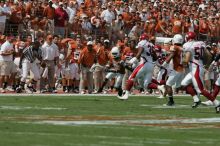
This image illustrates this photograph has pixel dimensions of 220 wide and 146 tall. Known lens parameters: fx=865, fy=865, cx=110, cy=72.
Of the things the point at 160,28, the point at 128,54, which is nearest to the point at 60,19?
the point at 128,54

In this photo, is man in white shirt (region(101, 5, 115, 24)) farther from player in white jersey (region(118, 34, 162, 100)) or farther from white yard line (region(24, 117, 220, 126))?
white yard line (region(24, 117, 220, 126))

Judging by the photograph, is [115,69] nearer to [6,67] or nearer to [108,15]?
[6,67]

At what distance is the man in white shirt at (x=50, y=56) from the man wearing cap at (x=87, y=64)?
0.82 metres

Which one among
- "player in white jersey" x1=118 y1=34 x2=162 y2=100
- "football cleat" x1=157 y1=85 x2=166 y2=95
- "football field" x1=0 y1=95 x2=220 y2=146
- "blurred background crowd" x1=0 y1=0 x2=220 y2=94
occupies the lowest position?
"football field" x1=0 y1=95 x2=220 y2=146

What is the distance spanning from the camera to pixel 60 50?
91.9ft

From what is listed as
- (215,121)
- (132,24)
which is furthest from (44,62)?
(215,121)

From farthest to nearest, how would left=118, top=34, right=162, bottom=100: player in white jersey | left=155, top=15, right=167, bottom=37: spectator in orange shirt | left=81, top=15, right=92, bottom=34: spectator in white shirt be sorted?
left=155, top=15, right=167, bottom=37: spectator in orange shirt, left=81, top=15, right=92, bottom=34: spectator in white shirt, left=118, top=34, right=162, bottom=100: player in white jersey

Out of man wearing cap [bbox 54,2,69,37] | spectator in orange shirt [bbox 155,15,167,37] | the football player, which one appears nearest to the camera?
the football player

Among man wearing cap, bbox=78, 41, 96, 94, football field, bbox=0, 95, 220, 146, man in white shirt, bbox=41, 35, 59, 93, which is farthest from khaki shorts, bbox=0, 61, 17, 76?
football field, bbox=0, 95, 220, 146

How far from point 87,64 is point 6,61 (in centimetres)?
256

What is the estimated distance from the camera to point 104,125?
1273 centimetres

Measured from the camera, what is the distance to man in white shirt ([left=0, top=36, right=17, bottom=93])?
1004 inches

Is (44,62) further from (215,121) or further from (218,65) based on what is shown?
(215,121)

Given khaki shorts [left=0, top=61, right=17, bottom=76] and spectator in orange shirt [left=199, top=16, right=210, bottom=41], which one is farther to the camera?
spectator in orange shirt [left=199, top=16, right=210, bottom=41]
